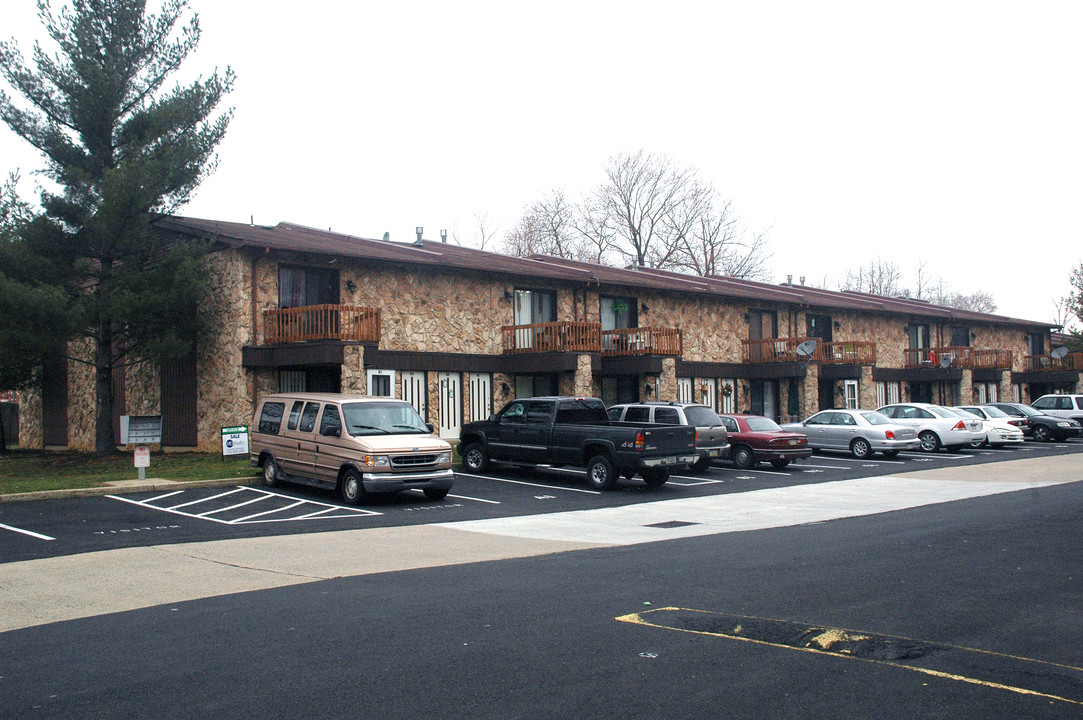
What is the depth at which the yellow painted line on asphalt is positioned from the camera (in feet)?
18.6

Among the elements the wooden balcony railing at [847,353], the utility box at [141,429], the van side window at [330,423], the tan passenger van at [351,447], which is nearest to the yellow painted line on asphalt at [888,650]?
the tan passenger van at [351,447]

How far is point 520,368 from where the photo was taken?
29.7 metres

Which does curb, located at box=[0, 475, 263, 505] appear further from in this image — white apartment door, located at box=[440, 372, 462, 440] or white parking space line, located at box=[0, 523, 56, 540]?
white apartment door, located at box=[440, 372, 462, 440]

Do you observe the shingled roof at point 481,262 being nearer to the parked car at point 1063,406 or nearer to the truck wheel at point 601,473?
the parked car at point 1063,406

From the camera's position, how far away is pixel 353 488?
17.0 metres

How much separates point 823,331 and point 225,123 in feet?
88.7

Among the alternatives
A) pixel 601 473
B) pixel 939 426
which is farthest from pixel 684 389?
pixel 601 473

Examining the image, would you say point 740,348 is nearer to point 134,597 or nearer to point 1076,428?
point 1076,428

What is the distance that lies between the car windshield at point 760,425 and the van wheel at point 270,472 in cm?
1268

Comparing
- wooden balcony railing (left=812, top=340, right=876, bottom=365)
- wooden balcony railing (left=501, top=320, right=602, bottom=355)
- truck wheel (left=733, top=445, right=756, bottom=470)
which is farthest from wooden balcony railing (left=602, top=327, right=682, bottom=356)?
wooden balcony railing (left=812, top=340, right=876, bottom=365)

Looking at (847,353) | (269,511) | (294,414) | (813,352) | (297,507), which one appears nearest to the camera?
(269,511)

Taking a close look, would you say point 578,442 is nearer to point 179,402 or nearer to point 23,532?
point 23,532

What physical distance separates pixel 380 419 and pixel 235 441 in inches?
197

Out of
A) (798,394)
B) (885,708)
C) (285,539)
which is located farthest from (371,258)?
(885,708)
